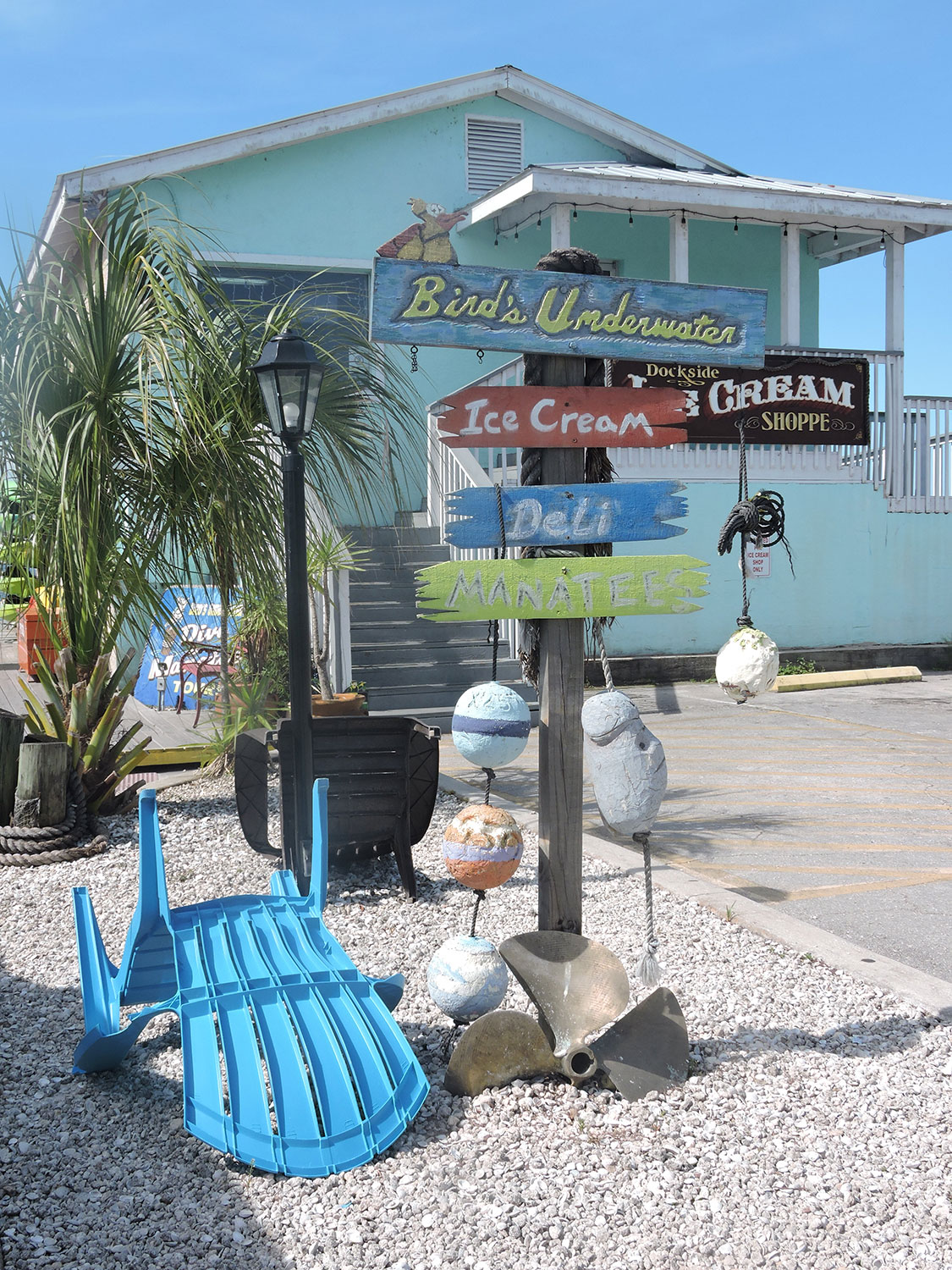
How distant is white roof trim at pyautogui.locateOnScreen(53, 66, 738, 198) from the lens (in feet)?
38.4

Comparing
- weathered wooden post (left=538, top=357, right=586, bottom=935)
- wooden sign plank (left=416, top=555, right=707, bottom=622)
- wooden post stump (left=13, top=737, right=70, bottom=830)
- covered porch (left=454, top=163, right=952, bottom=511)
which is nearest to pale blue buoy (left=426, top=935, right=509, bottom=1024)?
weathered wooden post (left=538, top=357, right=586, bottom=935)

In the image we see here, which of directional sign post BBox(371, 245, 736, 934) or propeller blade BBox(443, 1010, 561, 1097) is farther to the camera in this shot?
directional sign post BBox(371, 245, 736, 934)

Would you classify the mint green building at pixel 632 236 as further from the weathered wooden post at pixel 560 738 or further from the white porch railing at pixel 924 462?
the weathered wooden post at pixel 560 738

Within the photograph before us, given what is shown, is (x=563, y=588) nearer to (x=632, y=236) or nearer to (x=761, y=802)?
(x=761, y=802)

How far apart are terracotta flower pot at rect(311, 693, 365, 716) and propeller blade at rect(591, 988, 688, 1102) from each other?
189 inches

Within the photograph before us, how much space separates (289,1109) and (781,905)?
279 centimetres

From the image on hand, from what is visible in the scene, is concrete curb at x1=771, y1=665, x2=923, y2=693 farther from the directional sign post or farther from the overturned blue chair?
the overturned blue chair

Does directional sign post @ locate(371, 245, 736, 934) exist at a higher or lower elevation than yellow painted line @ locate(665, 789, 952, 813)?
higher

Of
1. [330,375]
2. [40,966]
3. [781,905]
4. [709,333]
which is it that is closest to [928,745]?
[781,905]

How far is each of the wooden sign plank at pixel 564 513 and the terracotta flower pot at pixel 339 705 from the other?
4.67m

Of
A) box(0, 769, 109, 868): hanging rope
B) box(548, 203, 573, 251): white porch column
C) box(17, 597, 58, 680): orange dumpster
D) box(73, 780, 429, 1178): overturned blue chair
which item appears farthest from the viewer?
box(548, 203, 573, 251): white porch column

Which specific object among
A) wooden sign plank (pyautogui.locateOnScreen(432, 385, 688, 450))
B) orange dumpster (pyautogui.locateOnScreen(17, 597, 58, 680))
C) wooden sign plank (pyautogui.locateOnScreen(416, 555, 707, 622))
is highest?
wooden sign plank (pyautogui.locateOnScreen(432, 385, 688, 450))

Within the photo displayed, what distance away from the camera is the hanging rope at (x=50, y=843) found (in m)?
5.50

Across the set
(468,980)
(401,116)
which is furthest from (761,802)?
(401,116)
